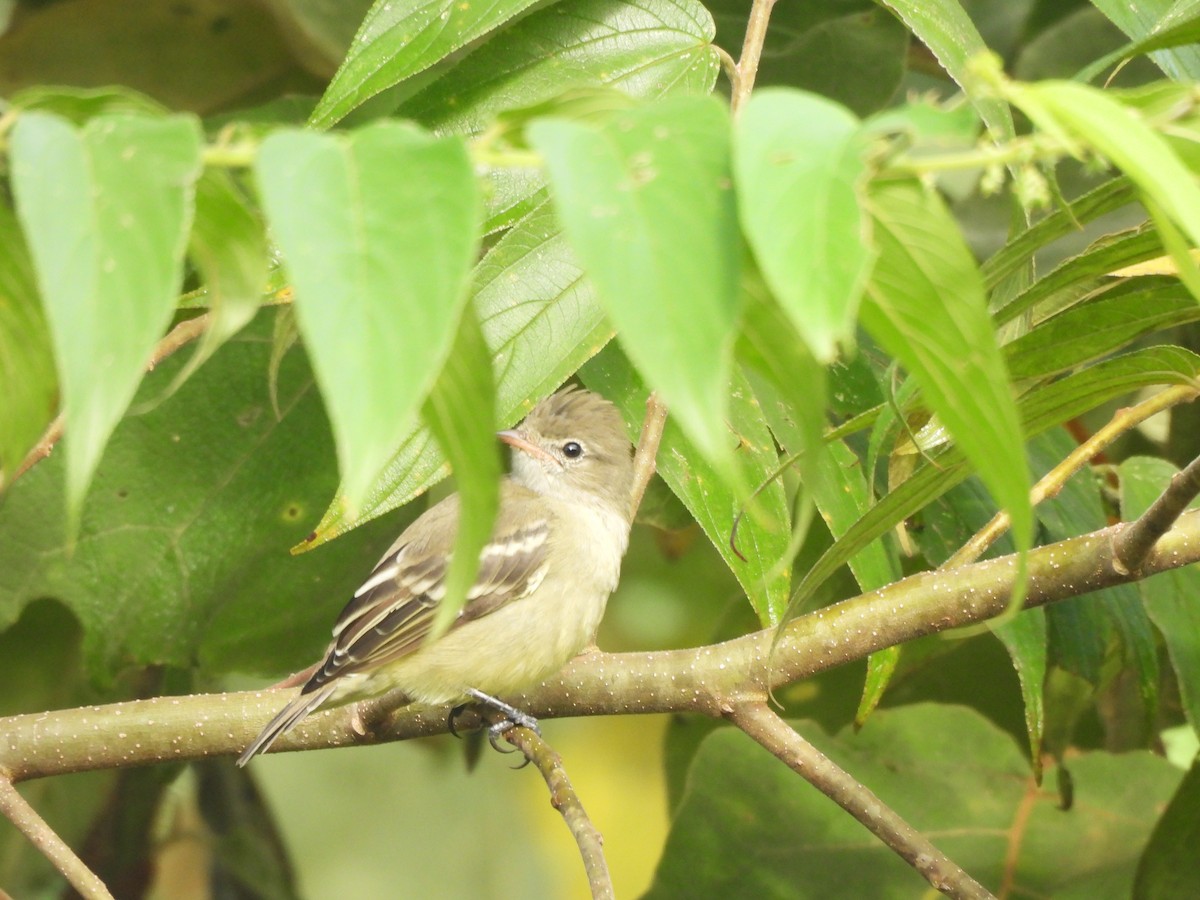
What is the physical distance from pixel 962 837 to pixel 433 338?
2456mm

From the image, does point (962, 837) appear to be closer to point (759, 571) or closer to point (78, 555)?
point (759, 571)

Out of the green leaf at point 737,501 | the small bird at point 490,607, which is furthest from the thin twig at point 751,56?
the small bird at point 490,607

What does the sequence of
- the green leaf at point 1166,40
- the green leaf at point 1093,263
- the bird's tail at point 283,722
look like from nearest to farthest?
the green leaf at point 1093,263 < the green leaf at point 1166,40 < the bird's tail at point 283,722

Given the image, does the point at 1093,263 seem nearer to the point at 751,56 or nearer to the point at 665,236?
the point at 665,236

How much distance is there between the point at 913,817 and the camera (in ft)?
9.50

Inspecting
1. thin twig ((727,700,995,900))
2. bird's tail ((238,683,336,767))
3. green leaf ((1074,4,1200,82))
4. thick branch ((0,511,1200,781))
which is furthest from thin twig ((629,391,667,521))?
green leaf ((1074,4,1200,82))

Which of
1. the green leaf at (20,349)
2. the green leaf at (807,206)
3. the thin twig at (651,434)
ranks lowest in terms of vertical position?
the thin twig at (651,434)

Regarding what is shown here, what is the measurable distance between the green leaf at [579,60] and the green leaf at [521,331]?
1.01 ft

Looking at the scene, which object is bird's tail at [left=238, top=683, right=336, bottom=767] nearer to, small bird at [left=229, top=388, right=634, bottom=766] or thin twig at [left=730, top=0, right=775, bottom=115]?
A: small bird at [left=229, top=388, right=634, bottom=766]

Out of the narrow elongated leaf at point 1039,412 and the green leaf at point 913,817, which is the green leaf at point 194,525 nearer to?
the green leaf at point 913,817

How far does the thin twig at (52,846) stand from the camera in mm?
1941

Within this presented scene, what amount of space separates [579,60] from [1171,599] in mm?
1409

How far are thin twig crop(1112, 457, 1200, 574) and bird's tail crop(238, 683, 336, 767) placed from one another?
4.65ft

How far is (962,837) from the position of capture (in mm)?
2891
